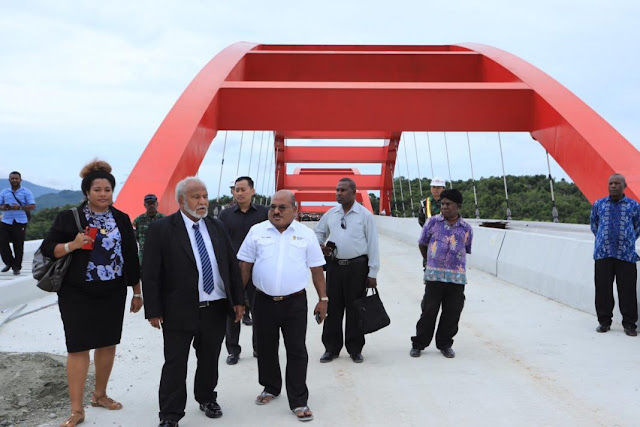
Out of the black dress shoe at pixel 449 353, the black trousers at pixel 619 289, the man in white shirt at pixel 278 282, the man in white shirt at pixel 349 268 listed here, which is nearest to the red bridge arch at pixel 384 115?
the black trousers at pixel 619 289

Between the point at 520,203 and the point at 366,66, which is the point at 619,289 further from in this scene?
the point at 520,203

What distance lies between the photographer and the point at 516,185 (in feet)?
141

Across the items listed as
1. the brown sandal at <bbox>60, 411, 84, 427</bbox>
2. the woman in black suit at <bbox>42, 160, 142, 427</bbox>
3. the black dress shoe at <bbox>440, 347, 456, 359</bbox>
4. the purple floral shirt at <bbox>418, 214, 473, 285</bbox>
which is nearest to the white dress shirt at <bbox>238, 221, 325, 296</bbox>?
the woman in black suit at <bbox>42, 160, 142, 427</bbox>

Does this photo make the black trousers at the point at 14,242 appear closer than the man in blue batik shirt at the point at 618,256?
No

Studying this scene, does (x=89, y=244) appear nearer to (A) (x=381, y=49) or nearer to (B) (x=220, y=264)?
(B) (x=220, y=264)

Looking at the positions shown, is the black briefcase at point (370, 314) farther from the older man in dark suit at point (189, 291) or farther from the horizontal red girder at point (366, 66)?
the horizontal red girder at point (366, 66)

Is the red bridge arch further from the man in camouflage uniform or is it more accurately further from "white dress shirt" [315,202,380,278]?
"white dress shirt" [315,202,380,278]

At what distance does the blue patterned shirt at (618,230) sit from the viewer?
6.46m

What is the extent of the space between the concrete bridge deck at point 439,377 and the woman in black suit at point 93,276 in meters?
0.35

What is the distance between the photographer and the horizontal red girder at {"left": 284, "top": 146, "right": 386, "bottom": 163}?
3809 centimetres

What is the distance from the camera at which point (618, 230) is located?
21.3 ft

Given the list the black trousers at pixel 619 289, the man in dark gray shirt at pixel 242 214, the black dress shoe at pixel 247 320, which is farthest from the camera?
the black dress shoe at pixel 247 320

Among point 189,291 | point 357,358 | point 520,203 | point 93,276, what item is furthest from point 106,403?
point 520,203

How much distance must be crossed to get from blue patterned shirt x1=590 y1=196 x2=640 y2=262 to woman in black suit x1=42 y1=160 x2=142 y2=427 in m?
4.68
